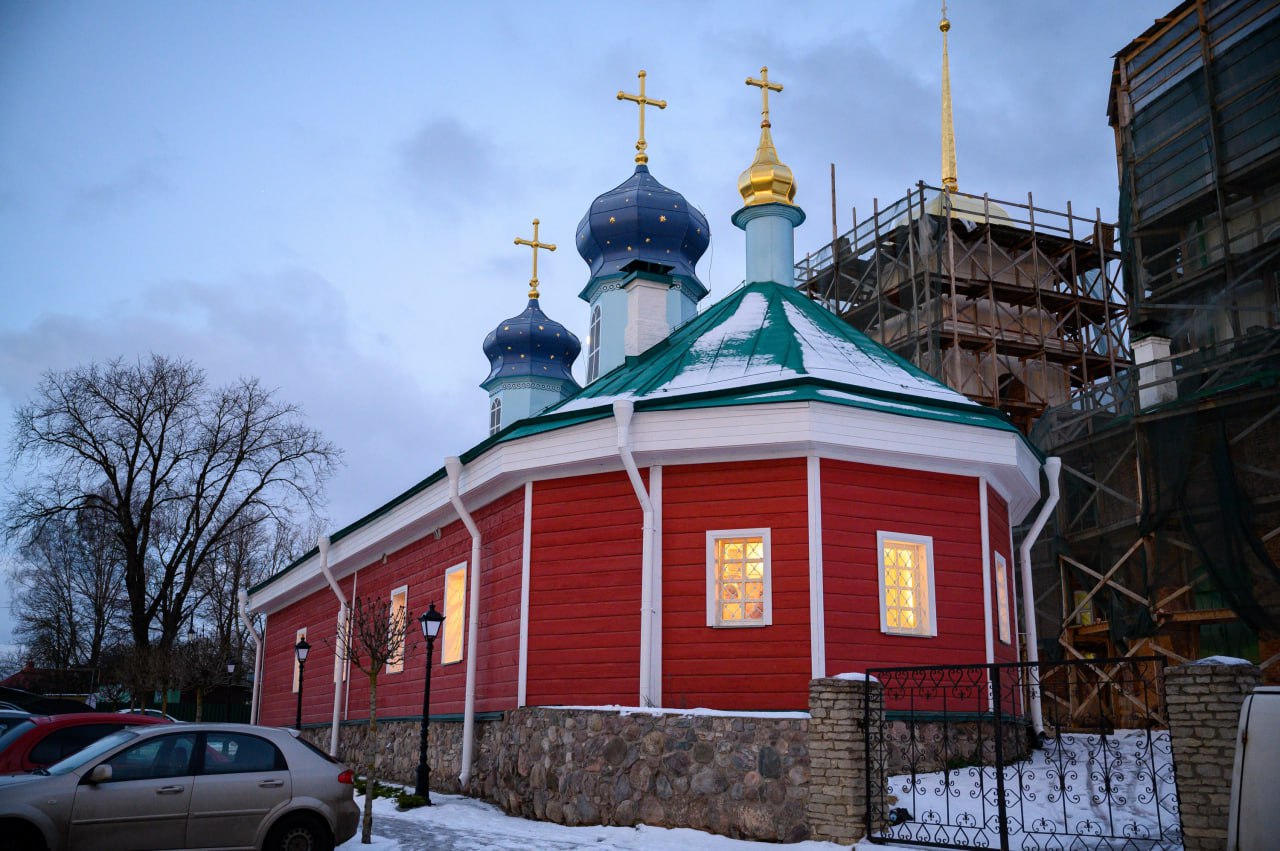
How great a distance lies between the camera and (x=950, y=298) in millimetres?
29812

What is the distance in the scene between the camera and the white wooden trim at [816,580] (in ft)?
41.8

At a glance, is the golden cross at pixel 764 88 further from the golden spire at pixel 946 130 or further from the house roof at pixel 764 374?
the golden spire at pixel 946 130

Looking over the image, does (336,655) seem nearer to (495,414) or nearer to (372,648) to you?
(372,648)

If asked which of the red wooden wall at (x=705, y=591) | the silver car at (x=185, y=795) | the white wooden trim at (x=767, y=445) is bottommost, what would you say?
the silver car at (x=185, y=795)

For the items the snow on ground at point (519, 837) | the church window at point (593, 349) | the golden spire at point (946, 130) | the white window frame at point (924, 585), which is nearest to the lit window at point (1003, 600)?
the white window frame at point (924, 585)

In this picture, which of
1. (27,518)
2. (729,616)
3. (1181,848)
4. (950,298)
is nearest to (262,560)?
(27,518)

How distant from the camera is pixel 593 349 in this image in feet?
76.1

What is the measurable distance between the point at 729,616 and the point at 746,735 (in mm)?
2632

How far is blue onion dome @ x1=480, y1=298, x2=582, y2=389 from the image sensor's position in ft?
97.2

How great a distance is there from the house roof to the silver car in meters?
5.97

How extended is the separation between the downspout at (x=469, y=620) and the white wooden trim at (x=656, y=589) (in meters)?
2.93

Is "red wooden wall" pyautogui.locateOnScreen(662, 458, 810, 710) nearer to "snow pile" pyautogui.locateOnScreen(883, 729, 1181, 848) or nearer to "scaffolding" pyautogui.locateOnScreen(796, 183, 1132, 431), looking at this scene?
"snow pile" pyautogui.locateOnScreen(883, 729, 1181, 848)

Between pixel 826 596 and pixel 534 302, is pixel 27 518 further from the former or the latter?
pixel 826 596

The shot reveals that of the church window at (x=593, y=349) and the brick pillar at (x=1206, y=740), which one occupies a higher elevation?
the church window at (x=593, y=349)
